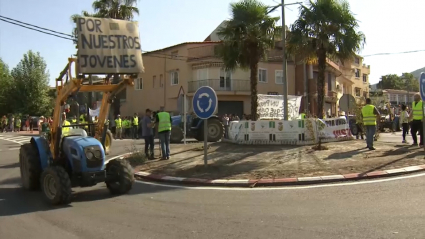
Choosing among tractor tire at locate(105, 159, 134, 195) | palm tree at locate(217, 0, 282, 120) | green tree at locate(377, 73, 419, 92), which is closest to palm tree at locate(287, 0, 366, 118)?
palm tree at locate(217, 0, 282, 120)

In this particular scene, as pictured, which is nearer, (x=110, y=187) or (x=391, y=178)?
(x=110, y=187)

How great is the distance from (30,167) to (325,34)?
47.4 feet

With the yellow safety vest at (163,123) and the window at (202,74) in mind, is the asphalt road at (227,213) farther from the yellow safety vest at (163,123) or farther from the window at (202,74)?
the window at (202,74)

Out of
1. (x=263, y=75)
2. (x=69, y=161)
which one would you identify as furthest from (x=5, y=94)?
(x=69, y=161)

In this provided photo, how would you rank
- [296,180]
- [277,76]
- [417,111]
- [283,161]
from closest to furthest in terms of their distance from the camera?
[296,180], [283,161], [417,111], [277,76]

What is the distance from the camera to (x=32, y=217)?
689cm

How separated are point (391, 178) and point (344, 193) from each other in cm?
192

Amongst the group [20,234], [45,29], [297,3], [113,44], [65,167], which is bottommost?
[20,234]

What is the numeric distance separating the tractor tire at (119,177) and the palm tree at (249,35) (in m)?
13.9

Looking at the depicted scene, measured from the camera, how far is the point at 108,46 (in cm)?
760

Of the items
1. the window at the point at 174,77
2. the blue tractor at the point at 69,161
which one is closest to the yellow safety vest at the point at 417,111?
the blue tractor at the point at 69,161

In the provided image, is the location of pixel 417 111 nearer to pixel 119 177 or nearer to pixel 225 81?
pixel 119 177

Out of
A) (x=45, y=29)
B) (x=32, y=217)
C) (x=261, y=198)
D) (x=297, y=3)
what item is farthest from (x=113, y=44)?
(x=297, y=3)

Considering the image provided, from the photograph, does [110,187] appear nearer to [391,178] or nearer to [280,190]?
[280,190]
